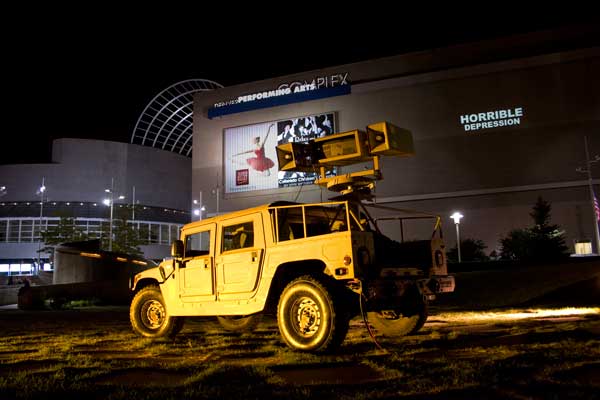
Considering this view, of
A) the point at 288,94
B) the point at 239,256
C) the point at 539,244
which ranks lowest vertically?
the point at 239,256

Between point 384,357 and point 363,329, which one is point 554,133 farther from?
point 384,357

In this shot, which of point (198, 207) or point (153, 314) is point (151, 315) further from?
point (198, 207)

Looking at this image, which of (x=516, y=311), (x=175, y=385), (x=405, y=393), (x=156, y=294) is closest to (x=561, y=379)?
(x=405, y=393)

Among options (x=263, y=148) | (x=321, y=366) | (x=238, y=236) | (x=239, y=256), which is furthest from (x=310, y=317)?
(x=263, y=148)

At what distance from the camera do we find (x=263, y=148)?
55250 mm

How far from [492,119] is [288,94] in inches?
860

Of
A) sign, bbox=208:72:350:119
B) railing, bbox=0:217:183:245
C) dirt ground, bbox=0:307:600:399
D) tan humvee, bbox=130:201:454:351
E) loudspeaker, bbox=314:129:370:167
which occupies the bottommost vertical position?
dirt ground, bbox=0:307:600:399

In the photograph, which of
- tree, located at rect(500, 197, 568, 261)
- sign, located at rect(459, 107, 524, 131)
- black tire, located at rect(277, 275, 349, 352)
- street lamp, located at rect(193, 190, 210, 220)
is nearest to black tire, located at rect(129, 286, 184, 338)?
black tire, located at rect(277, 275, 349, 352)

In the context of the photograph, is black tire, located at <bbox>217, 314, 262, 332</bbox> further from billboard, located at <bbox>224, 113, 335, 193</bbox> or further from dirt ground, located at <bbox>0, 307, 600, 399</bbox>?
billboard, located at <bbox>224, 113, 335, 193</bbox>

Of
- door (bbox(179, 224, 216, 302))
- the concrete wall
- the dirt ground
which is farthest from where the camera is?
the concrete wall

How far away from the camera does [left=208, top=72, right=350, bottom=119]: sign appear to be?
172 ft

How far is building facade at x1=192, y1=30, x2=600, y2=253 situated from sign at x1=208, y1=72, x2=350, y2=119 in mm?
143

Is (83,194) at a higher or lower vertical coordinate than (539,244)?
higher

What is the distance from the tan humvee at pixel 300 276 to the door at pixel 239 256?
0.05 feet
